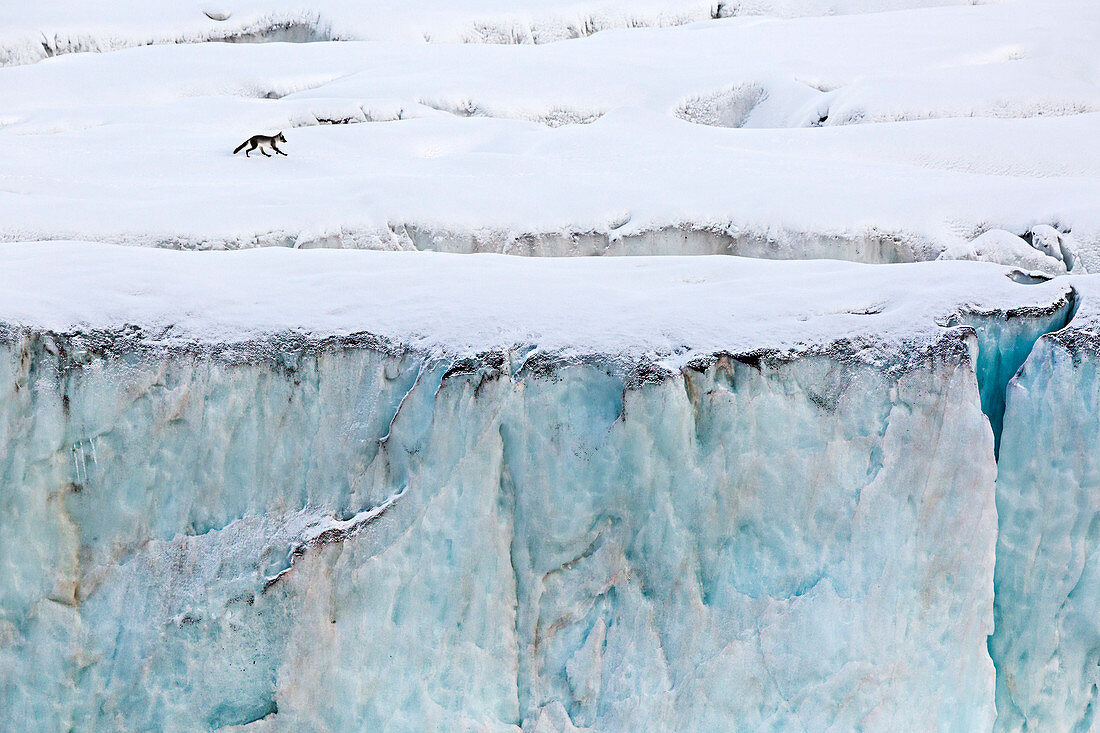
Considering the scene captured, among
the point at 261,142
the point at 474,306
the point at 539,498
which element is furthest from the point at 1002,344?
the point at 261,142

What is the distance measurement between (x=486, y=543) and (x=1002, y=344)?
223 centimetres

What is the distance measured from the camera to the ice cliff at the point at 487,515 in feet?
11.7

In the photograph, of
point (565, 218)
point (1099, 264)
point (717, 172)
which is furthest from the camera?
point (717, 172)

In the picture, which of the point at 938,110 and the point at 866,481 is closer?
the point at 866,481

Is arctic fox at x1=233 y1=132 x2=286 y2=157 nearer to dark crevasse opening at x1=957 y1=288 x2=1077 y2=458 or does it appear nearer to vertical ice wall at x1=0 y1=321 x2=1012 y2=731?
vertical ice wall at x1=0 y1=321 x2=1012 y2=731

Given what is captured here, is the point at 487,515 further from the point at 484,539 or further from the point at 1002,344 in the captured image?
the point at 1002,344

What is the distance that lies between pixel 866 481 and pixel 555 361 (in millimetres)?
Answer: 1283

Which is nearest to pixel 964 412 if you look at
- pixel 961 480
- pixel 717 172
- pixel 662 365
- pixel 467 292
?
pixel 961 480

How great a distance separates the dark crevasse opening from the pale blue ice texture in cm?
25

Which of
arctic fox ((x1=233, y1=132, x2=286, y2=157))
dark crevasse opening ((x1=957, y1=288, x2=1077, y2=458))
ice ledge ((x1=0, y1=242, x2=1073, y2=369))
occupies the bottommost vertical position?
dark crevasse opening ((x1=957, y1=288, x2=1077, y2=458))

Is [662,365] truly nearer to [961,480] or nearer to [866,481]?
[866,481]

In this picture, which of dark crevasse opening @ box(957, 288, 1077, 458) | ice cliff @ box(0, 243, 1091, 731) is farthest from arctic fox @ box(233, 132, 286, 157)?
dark crevasse opening @ box(957, 288, 1077, 458)

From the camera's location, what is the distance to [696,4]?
12.5m

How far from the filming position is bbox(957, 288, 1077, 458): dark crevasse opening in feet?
12.7
